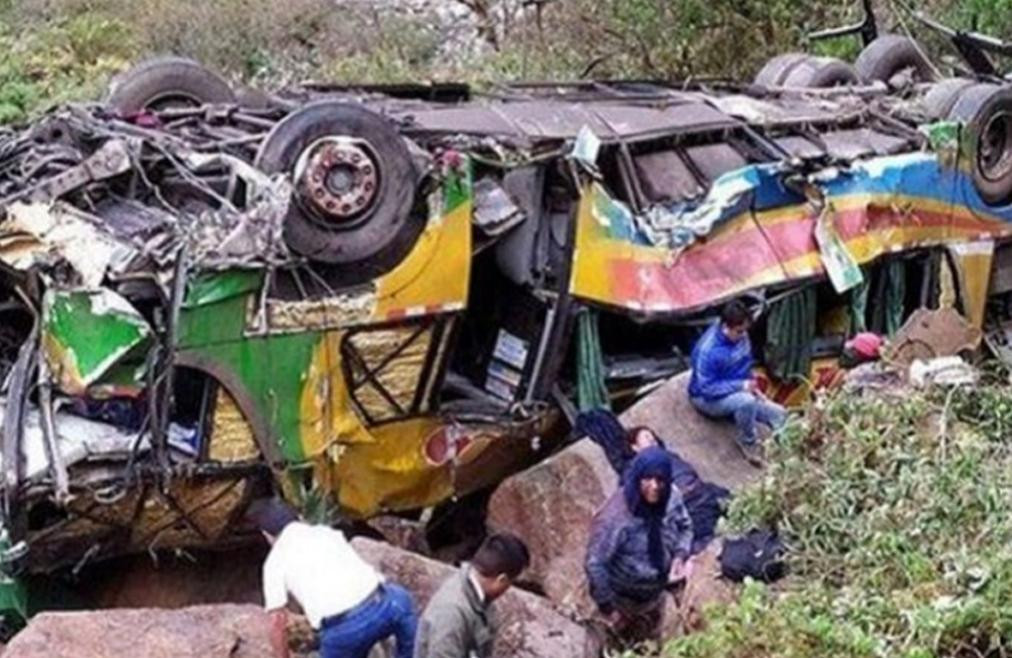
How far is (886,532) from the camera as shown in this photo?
4.64m

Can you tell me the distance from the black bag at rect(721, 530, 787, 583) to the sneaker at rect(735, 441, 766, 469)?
208cm

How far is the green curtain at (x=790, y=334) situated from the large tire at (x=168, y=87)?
11.1ft

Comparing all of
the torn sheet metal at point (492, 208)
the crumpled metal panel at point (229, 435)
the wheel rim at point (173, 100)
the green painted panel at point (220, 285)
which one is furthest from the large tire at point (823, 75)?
the crumpled metal panel at point (229, 435)

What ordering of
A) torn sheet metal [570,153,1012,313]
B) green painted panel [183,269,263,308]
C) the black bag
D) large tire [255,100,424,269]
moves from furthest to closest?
1. torn sheet metal [570,153,1012,313]
2. large tire [255,100,424,269]
3. green painted panel [183,269,263,308]
4. the black bag

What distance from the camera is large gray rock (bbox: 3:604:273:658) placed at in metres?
5.95

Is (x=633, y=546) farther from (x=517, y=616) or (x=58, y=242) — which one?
(x=58, y=242)

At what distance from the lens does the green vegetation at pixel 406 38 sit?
52.3ft

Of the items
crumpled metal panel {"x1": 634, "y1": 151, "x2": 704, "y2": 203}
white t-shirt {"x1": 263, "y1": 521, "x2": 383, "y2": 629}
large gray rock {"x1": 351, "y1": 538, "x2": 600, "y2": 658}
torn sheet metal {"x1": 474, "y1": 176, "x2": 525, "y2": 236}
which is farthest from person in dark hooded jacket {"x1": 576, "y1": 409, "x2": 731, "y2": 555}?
white t-shirt {"x1": 263, "y1": 521, "x2": 383, "y2": 629}

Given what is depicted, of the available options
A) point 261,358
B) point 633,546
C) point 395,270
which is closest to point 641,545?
point 633,546

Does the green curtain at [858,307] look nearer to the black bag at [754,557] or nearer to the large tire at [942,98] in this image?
the large tire at [942,98]

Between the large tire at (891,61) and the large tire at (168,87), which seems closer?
the large tire at (168,87)

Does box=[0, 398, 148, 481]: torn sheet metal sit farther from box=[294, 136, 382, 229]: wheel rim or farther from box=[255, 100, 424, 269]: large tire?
box=[294, 136, 382, 229]: wheel rim

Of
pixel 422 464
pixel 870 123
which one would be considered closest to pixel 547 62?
pixel 870 123

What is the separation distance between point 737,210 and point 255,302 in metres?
2.96
